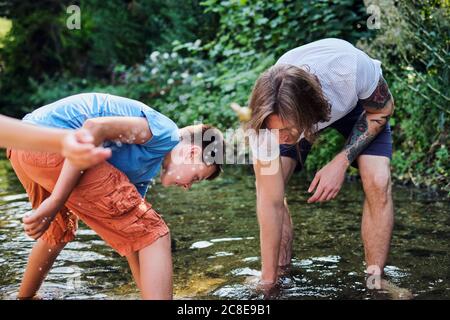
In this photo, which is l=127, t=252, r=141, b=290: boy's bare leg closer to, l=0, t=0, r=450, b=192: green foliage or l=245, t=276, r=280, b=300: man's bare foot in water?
l=245, t=276, r=280, b=300: man's bare foot in water

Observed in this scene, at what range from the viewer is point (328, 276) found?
3.43 m

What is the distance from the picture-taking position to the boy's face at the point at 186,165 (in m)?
2.97

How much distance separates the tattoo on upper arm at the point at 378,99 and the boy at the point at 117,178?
3.40 feet

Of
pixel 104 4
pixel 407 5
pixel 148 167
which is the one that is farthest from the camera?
pixel 104 4

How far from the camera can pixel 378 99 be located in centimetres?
334

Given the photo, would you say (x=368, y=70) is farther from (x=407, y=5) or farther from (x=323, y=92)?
(x=407, y=5)

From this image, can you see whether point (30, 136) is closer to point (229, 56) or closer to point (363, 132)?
point (363, 132)

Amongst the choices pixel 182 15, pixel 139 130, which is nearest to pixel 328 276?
pixel 139 130

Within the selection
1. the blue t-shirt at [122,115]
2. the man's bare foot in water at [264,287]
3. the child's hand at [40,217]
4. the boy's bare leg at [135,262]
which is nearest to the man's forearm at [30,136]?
the child's hand at [40,217]

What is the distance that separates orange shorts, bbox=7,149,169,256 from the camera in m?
2.67

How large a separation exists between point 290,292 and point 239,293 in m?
0.25

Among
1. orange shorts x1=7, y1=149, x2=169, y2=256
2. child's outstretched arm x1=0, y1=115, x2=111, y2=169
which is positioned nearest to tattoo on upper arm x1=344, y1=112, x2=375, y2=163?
orange shorts x1=7, y1=149, x2=169, y2=256

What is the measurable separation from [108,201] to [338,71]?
4.22 ft

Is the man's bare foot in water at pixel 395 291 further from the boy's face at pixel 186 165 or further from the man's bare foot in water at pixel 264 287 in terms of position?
the boy's face at pixel 186 165
